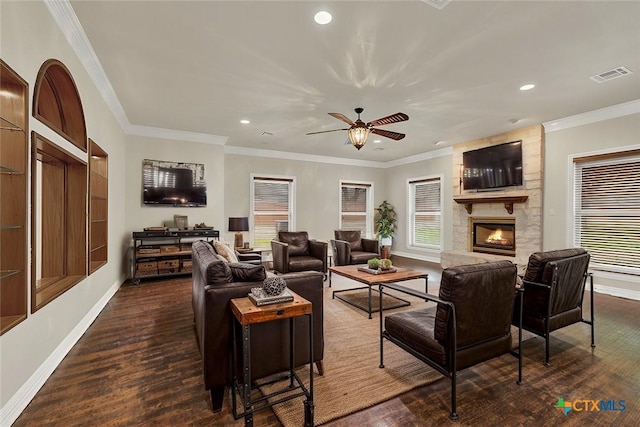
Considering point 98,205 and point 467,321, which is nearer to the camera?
point 467,321

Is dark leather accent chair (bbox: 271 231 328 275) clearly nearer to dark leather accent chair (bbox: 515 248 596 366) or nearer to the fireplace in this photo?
dark leather accent chair (bbox: 515 248 596 366)

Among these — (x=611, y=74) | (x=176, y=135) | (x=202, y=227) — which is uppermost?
(x=611, y=74)

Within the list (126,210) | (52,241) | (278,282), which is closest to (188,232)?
(126,210)

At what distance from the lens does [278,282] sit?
1.89 metres

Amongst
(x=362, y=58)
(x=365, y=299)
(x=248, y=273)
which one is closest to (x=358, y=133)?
(x=362, y=58)

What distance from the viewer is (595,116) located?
4.64m

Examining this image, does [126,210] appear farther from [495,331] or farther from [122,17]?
[495,331]

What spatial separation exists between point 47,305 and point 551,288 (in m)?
3.96

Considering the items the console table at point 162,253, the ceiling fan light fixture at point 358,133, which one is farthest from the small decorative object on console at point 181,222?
the ceiling fan light fixture at point 358,133

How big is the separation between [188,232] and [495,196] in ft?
19.5

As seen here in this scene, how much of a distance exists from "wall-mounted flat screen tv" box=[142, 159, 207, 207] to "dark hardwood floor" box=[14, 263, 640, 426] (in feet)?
9.51

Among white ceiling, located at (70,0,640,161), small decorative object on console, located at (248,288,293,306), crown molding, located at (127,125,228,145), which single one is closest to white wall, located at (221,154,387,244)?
crown molding, located at (127,125,228,145)

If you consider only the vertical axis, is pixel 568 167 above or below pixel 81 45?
below

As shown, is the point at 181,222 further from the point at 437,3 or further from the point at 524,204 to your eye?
the point at 524,204
